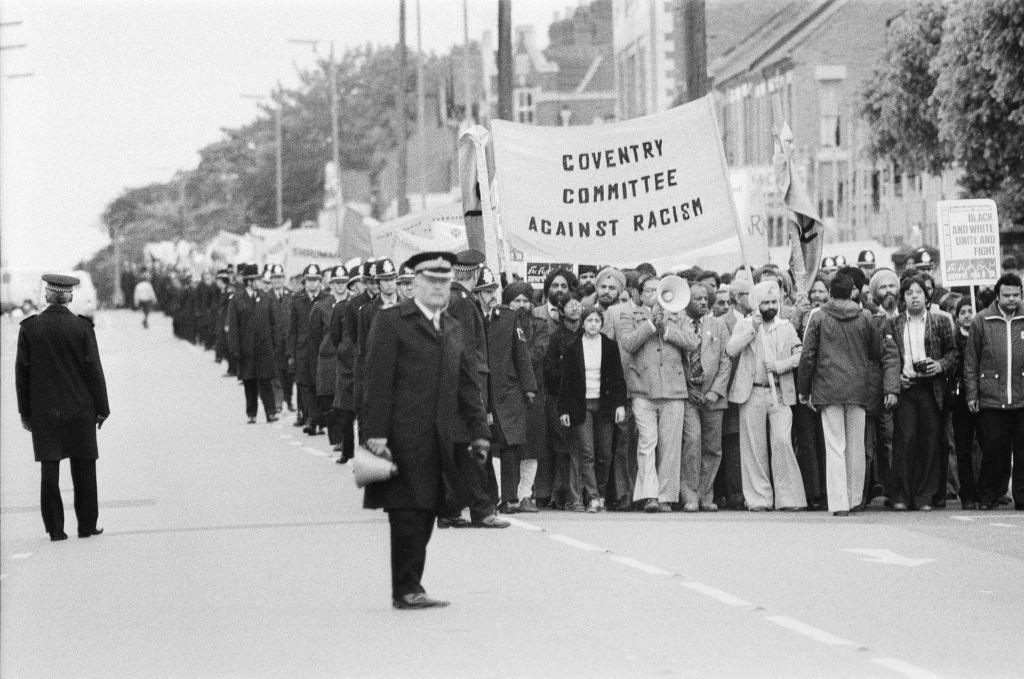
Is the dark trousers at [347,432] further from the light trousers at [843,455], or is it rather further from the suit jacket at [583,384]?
the light trousers at [843,455]

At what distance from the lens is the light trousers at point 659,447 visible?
1684cm

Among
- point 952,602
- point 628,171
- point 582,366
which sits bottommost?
point 952,602

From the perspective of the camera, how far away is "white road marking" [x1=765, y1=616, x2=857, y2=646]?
10.1 meters

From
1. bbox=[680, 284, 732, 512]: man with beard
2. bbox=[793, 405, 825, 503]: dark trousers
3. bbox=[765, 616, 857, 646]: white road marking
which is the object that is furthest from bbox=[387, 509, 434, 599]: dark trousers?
bbox=[793, 405, 825, 503]: dark trousers

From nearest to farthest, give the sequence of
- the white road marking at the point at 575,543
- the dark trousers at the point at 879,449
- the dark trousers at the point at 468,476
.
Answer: the dark trousers at the point at 468,476, the white road marking at the point at 575,543, the dark trousers at the point at 879,449

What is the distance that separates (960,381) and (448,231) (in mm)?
14183

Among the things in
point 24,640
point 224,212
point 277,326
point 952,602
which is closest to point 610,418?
point 952,602

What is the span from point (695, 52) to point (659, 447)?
20.6 ft

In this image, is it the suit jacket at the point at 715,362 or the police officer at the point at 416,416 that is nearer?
the police officer at the point at 416,416

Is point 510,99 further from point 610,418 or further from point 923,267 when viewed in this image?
point 610,418

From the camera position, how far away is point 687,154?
18109mm

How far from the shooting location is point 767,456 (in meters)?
17.0

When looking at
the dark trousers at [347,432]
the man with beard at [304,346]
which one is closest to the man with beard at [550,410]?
the dark trousers at [347,432]

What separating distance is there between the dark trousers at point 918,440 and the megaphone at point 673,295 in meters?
1.92
